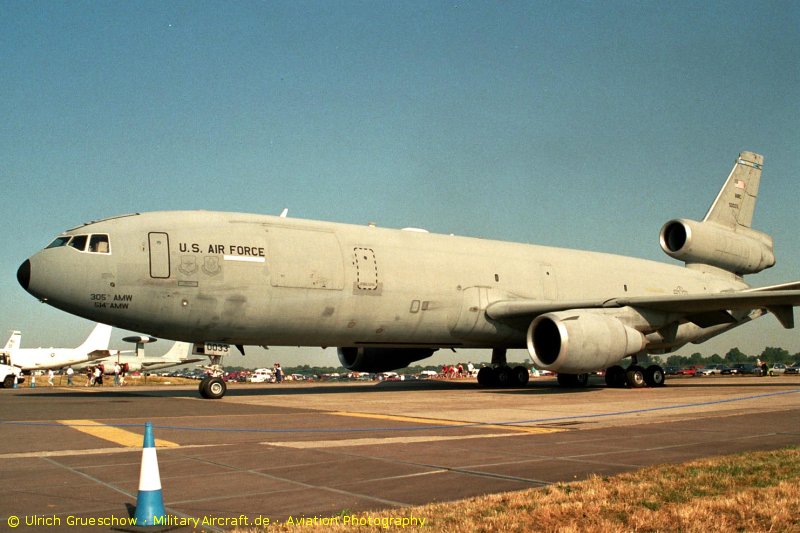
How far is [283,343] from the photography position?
1839 cm

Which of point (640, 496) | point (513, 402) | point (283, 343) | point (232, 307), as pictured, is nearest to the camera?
point (640, 496)

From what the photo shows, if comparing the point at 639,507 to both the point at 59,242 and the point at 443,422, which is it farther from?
the point at 59,242

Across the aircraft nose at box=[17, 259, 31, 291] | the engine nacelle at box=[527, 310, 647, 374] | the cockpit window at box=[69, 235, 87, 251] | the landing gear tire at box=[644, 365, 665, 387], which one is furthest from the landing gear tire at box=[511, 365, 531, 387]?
the aircraft nose at box=[17, 259, 31, 291]

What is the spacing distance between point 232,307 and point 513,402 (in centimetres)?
681

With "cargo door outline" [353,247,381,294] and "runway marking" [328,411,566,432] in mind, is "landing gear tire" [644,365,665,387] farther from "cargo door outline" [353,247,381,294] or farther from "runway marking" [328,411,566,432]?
"runway marking" [328,411,566,432]

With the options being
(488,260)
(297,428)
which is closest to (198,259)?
(297,428)

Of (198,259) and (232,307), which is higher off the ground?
(198,259)

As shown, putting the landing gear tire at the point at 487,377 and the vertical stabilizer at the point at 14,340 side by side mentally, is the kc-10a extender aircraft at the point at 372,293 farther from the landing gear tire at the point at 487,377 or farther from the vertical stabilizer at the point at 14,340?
the vertical stabilizer at the point at 14,340

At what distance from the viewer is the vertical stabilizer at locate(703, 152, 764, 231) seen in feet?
93.9

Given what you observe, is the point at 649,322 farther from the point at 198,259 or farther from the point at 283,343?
the point at 198,259

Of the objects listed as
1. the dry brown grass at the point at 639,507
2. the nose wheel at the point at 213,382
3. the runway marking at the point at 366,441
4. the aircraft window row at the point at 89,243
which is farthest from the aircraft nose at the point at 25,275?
the dry brown grass at the point at 639,507

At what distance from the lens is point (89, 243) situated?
15.6m

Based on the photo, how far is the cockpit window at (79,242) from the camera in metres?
15.6

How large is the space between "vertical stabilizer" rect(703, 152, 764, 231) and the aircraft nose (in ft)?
78.7
